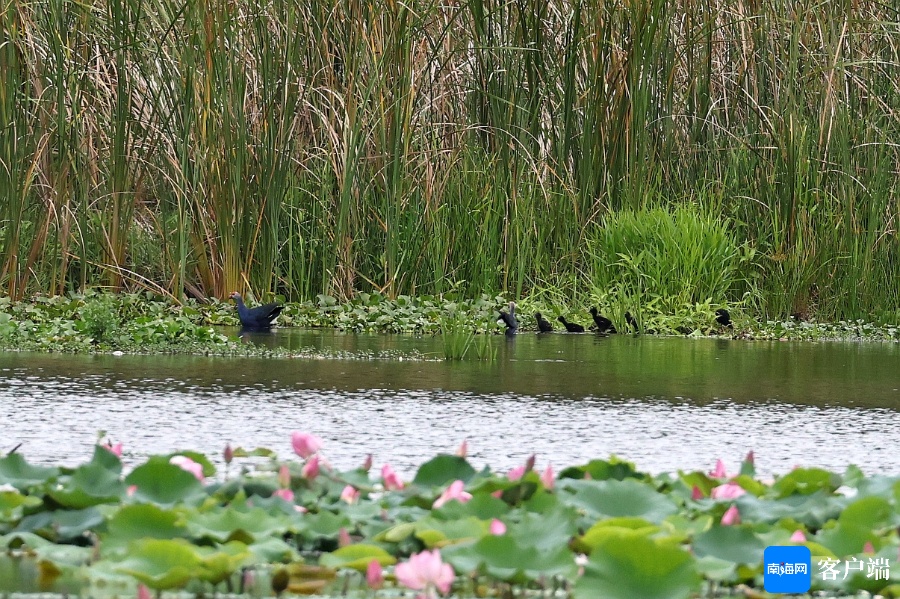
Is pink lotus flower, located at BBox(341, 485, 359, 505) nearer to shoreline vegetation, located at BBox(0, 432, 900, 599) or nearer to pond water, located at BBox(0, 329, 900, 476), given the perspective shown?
shoreline vegetation, located at BBox(0, 432, 900, 599)

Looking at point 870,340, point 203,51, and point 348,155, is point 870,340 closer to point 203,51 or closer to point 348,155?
point 348,155

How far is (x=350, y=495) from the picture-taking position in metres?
3.03

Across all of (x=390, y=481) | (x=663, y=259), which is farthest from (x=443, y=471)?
(x=663, y=259)

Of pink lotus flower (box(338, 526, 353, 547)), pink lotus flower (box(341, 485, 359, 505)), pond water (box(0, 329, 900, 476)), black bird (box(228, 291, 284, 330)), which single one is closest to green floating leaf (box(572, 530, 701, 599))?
pink lotus flower (box(338, 526, 353, 547))

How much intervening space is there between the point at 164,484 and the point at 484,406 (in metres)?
2.49

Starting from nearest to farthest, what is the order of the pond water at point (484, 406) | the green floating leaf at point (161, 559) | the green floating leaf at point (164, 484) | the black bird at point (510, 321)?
the green floating leaf at point (161, 559), the green floating leaf at point (164, 484), the pond water at point (484, 406), the black bird at point (510, 321)

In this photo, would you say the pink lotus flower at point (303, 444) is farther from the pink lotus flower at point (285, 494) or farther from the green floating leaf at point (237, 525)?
the green floating leaf at point (237, 525)

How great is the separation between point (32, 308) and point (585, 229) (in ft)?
12.3

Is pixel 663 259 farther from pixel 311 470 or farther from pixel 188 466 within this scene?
pixel 188 466

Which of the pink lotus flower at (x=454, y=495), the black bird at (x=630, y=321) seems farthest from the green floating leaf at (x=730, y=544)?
the black bird at (x=630, y=321)

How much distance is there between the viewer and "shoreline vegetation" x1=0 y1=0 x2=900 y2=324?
904 centimetres

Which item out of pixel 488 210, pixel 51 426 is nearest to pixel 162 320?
pixel 488 210

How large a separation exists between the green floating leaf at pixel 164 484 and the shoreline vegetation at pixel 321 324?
4054mm

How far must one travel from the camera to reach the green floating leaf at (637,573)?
7.75ft
